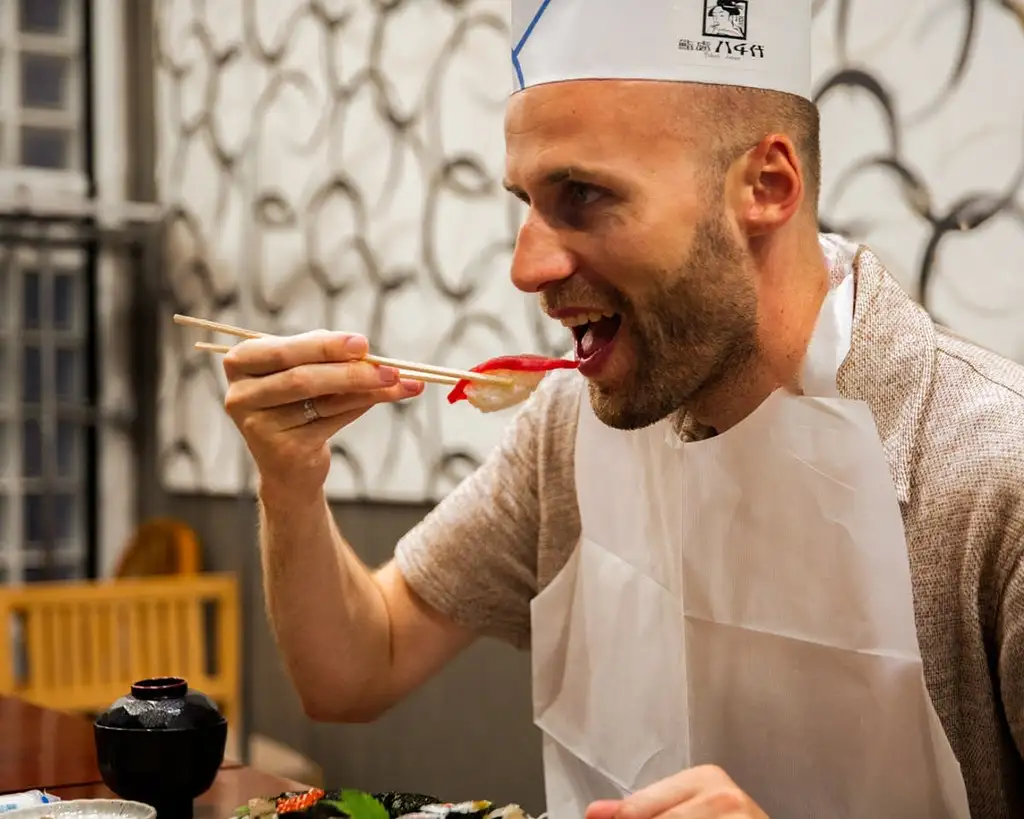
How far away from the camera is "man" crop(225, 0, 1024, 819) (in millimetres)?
1369

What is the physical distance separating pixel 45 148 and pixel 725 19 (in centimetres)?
398

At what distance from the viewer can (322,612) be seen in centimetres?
180

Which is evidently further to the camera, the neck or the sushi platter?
the neck

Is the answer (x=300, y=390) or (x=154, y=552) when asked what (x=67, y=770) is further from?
(x=154, y=552)

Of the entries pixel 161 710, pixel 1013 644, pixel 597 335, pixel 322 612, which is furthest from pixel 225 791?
pixel 1013 644

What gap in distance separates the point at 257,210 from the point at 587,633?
288cm

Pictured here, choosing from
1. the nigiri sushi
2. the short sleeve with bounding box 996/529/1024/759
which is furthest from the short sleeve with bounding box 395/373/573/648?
the short sleeve with bounding box 996/529/1024/759

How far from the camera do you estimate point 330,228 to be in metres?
3.92

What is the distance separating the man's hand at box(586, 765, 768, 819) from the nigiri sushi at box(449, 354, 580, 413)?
2.21ft

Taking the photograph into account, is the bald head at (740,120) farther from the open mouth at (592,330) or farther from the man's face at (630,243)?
the open mouth at (592,330)

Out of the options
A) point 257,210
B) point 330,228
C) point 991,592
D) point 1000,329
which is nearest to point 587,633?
point 991,592

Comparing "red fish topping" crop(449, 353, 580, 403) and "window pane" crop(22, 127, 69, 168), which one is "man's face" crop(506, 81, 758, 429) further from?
"window pane" crop(22, 127, 69, 168)

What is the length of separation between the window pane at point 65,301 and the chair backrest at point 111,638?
1530 millimetres

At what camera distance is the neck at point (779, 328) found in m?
1.53
